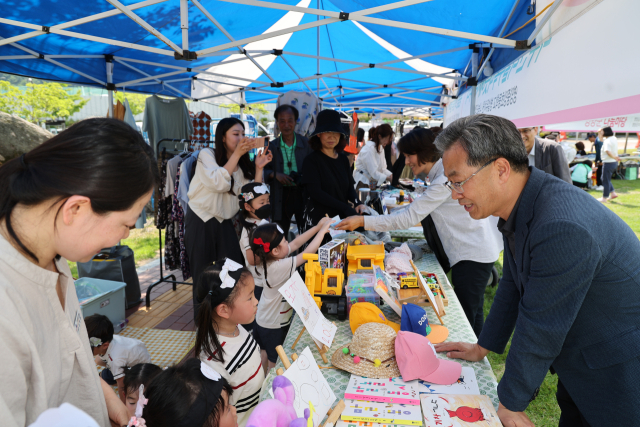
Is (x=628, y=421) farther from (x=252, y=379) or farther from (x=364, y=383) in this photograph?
(x=252, y=379)

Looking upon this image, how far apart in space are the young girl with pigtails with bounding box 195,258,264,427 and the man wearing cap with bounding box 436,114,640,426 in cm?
109

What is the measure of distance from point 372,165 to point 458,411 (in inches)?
227

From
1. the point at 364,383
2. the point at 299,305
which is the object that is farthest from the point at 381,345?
the point at 299,305

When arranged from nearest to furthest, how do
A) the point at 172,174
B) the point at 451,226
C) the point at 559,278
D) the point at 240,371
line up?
the point at 559,278 < the point at 240,371 < the point at 451,226 < the point at 172,174

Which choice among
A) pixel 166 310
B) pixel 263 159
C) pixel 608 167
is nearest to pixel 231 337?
pixel 263 159

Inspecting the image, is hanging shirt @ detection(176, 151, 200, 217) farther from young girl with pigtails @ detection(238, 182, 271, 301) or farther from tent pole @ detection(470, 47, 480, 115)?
tent pole @ detection(470, 47, 480, 115)

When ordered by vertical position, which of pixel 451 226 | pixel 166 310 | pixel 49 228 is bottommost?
pixel 166 310

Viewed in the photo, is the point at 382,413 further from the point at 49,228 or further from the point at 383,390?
the point at 49,228

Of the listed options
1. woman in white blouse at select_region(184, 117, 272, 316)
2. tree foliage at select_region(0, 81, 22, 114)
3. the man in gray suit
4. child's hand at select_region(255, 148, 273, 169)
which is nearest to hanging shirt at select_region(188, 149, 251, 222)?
woman in white blouse at select_region(184, 117, 272, 316)

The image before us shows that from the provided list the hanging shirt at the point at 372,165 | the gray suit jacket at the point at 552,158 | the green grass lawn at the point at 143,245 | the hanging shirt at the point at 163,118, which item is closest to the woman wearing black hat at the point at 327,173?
the gray suit jacket at the point at 552,158

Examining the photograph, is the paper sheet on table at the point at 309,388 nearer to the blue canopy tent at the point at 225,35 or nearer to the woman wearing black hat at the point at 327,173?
the woman wearing black hat at the point at 327,173

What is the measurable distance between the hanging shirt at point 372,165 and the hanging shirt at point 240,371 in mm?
5276

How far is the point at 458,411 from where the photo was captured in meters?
1.25

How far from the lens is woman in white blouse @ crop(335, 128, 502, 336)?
94.8 inches
